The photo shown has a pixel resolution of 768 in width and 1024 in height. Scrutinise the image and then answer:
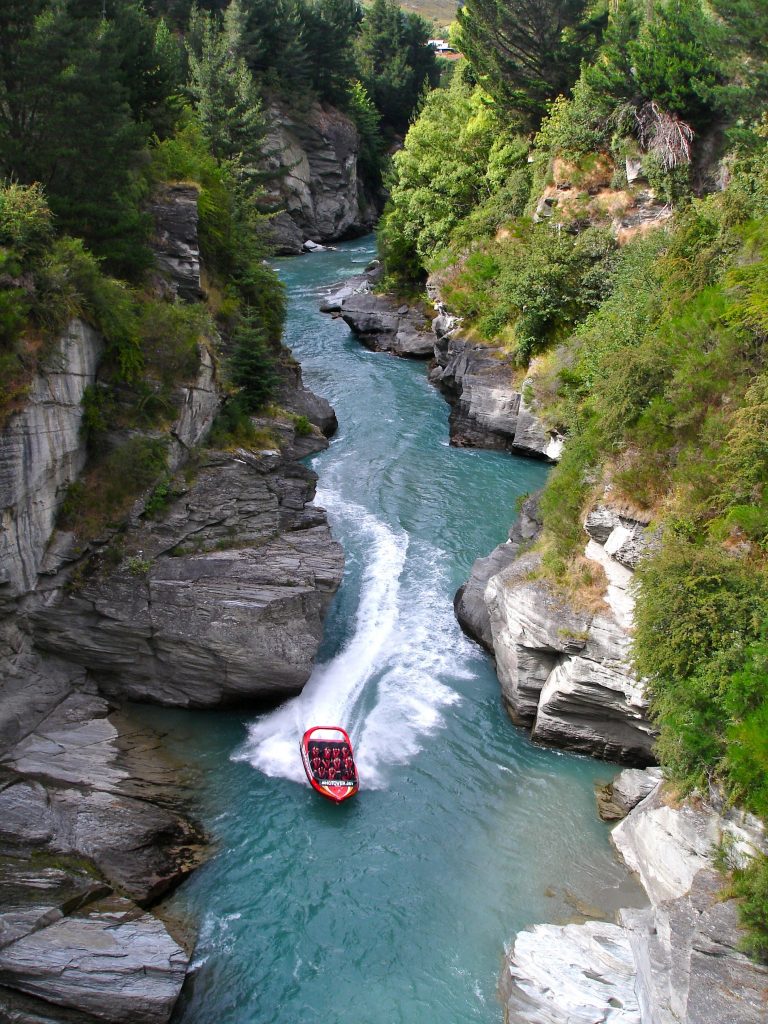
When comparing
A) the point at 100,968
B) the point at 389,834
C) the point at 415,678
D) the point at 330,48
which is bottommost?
the point at 100,968

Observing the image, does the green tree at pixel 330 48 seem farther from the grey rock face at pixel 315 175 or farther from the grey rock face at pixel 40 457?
the grey rock face at pixel 40 457

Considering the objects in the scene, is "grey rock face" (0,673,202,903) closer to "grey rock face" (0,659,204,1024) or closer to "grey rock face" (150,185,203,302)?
"grey rock face" (0,659,204,1024)

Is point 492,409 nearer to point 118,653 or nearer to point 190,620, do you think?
point 190,620

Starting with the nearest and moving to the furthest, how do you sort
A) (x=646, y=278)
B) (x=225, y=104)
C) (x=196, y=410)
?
(x=196, y=410)
(x=646, y=278)
(x=225, y=104)

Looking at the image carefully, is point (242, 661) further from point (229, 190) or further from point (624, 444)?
point (229, 190)

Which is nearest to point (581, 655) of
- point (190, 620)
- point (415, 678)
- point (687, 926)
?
point (415, 678)

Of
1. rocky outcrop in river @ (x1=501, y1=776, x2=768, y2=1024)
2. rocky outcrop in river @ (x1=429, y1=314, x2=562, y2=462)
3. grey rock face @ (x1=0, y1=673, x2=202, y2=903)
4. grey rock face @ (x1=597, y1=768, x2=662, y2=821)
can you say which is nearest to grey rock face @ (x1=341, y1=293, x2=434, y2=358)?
rocky outcrop in river @ (x1=429, y1=314, x2=562, y2=462)

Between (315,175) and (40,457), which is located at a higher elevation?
(315,175)
